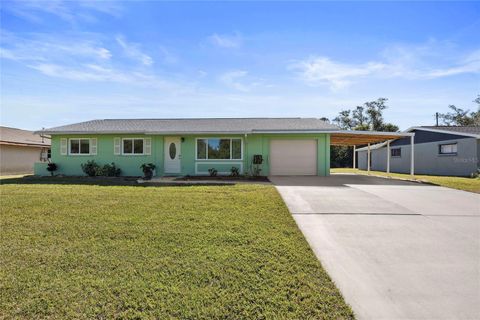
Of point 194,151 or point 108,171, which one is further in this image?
point 194,151

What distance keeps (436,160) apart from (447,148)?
3.81 feet

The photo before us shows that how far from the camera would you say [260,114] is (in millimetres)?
19594

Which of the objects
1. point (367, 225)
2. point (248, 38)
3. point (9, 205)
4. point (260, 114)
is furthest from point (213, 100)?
point (367, 225)

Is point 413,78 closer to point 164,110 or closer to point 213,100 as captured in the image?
point 213,100

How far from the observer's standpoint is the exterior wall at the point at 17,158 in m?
18.4

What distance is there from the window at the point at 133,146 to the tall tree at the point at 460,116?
44109 mm

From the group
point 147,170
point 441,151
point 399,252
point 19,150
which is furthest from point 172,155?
point 441,151

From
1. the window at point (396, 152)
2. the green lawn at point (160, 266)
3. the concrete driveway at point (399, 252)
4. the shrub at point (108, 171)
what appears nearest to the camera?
the green lawn at point (160, 266)

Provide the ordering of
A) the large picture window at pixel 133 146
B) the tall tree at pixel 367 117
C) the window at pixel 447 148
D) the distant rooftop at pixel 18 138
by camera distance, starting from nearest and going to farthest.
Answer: the large picture window at pixel 133 146 → the window at pixel 447 148 → the distant rooftop at pixel 18 138 → the tall tree at pixel 367 117

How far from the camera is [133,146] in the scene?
14.9m

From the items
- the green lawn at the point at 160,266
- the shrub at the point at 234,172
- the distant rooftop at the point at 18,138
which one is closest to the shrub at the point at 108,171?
the shrub at the point at 234,172

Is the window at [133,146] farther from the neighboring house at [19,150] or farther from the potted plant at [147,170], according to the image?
the neighboring house at [19,150]

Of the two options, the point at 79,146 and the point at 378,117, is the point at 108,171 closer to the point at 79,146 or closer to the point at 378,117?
the point at 79,146

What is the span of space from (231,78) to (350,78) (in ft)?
18.7
